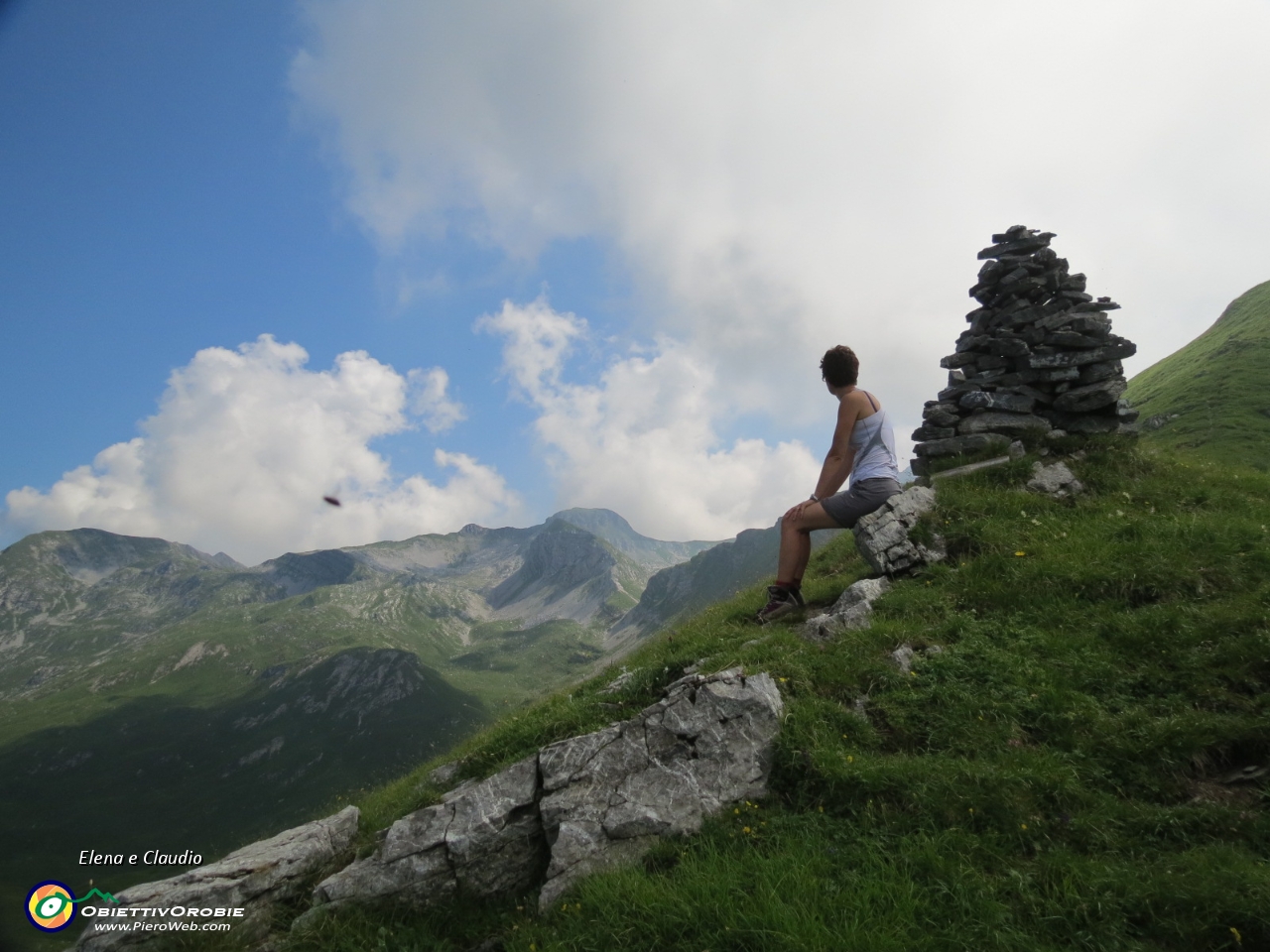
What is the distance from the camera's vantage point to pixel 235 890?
873cm

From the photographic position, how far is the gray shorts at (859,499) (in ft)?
41.8

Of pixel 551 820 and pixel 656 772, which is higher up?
pixel 656 772

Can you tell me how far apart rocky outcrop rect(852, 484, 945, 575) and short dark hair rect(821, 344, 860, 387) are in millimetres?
2838

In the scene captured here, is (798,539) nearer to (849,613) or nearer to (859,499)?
(859,499)

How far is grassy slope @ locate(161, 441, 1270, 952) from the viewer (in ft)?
18.1

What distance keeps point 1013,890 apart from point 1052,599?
6.21 metres

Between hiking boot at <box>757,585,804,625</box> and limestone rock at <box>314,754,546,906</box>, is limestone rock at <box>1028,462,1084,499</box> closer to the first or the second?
hiking boot at <box>757,585,804,625</box>

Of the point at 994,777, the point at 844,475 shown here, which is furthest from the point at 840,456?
the point at 994,777

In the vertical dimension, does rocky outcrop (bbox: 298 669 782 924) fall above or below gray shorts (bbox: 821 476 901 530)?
below

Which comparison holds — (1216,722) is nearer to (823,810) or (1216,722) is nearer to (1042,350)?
(823,810)

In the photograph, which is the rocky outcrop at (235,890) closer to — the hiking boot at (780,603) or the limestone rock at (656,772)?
the limestone rock at (656,772)

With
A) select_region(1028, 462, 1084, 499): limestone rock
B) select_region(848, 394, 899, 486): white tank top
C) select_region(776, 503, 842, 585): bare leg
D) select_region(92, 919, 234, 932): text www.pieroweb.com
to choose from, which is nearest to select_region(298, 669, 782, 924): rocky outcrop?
select_region(92, 919, 234, 932): text www.pieroweb.com

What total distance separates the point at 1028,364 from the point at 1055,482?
4431 mm

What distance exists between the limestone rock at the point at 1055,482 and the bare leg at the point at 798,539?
5840 millimetres
